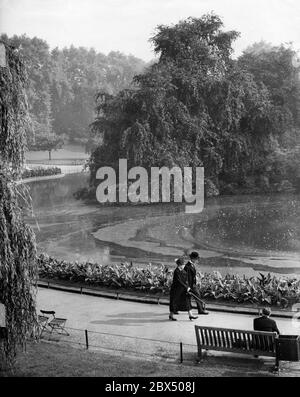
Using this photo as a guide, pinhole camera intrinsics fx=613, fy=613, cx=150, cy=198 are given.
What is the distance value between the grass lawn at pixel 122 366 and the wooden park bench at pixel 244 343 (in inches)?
9.7

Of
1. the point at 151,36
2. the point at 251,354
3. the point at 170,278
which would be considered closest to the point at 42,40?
the point at 151,36

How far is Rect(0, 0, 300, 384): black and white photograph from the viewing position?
10391 millimetres

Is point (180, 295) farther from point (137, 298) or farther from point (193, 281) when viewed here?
point (137, 298)

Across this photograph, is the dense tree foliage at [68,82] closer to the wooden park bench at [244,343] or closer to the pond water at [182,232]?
the pond water at [182,232]

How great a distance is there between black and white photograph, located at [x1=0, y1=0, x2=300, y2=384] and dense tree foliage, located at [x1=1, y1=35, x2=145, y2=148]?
251 inches

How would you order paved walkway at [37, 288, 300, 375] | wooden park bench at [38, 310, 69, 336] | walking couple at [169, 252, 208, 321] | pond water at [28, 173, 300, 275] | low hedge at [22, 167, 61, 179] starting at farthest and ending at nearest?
low hedge at [22, 167, 61, 179], pond water at [28, 173, 300, 275], walking couple at [169, 252, 208, 321], wooden park bench at [38, 310, 69, 336], paved walkway at [37, 288, 300, 375]

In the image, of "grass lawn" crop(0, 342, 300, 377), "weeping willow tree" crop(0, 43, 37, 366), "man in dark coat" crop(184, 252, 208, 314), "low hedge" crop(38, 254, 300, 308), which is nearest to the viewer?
"weeping willow tree" crop(0, 43, 37, 366)

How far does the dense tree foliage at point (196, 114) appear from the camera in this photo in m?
36.8

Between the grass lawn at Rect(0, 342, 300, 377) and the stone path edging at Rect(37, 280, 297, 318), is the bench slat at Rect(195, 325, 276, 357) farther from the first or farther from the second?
the stone path edging at Rect(37, 280, 297, 318)

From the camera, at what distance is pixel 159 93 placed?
121 ft

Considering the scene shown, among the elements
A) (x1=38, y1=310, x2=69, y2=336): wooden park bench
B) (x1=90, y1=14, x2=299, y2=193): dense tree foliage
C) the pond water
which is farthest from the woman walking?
(x1=90, y1=14, x2=299, y2=193): dense tree foliage

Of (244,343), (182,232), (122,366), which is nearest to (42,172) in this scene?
(182,232)

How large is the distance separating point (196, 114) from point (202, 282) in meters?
25.6
